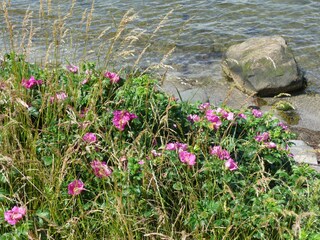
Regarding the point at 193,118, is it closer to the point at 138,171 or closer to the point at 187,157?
the point at 187,157

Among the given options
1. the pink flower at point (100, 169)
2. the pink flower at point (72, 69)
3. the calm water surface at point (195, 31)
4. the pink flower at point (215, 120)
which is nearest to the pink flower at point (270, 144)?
the pink flower at point (215, 120)

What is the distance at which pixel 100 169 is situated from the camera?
3.00 m

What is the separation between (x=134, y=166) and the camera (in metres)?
3.01

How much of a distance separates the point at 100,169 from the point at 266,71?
A: 4.52 meters

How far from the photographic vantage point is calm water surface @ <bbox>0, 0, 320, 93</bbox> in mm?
7793

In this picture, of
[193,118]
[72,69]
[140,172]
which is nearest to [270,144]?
[193,118]

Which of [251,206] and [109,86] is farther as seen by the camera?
[109,86]

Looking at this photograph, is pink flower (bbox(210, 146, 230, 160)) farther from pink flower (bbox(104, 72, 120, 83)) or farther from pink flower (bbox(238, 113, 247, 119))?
pink flower (bbox(104, 72, 120, 83))

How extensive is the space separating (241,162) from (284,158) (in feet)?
1.15

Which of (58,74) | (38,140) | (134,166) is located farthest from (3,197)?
(58,74)

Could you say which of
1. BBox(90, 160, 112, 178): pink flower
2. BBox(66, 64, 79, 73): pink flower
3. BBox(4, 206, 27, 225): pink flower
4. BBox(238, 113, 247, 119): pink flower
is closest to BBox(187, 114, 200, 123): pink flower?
BBox(238, 113, 247, 119): pink flower

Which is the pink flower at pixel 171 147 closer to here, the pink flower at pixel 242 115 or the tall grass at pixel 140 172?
the tall grass at pixel 140 172

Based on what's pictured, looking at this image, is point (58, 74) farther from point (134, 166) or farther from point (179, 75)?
point (179, 75)

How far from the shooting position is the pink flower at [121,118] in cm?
330
